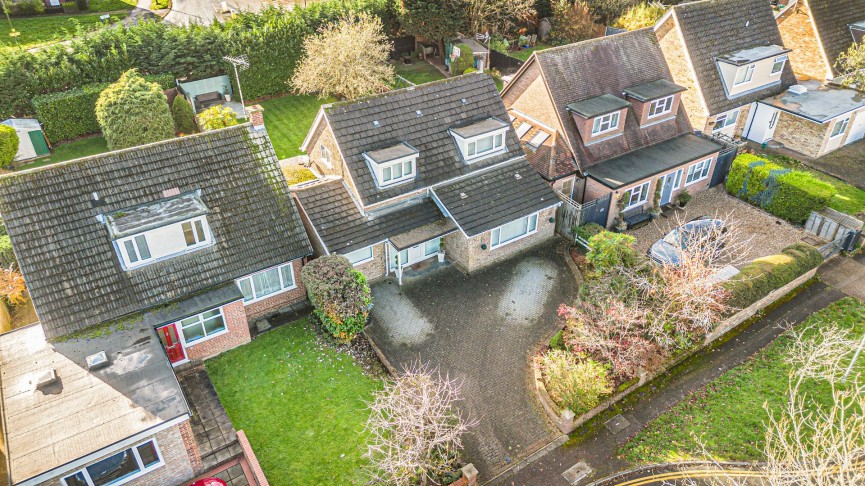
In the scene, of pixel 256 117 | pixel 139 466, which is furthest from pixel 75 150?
pixel 139 466

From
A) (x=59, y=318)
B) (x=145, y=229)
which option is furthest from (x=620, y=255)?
(x=59, y=318)

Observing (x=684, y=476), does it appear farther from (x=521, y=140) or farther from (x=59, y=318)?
(x=59, y=318)

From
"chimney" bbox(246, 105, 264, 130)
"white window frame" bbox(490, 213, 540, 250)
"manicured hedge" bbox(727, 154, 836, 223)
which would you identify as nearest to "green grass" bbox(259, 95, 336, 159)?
"chimney" bbox(246, 105, 264, 130)

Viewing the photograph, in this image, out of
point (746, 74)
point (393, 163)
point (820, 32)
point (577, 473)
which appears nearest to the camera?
point (577, 473)

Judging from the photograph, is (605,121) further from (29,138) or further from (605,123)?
(29,138)

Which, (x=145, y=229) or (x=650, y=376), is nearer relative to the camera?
(x=145, y=229)
